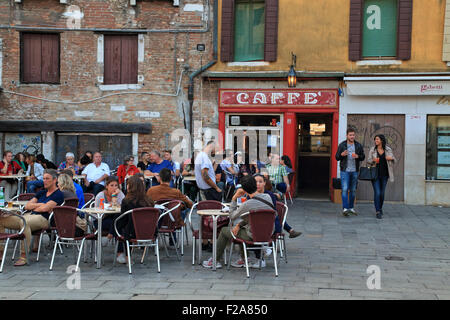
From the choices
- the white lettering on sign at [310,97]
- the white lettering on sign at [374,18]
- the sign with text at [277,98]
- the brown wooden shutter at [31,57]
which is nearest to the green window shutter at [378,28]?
the white lettering on sign at [374,18]

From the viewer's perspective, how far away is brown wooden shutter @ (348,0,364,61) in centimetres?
1389

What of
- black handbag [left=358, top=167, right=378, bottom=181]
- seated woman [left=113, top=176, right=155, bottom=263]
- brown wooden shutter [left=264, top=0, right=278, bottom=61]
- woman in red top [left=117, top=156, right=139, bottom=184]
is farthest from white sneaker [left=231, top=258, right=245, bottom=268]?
brown wooden shutter [left=264, top=0, right=278, bottom=61]

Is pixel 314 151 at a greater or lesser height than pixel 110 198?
greater

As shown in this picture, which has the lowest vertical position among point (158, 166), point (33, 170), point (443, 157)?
point (33, 170)

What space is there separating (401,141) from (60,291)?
10.5 metres

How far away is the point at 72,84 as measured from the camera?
48.7 ft

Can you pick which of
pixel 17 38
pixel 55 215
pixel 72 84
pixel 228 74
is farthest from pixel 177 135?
pixel 55 215

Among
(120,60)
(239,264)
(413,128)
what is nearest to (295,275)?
(239,264)

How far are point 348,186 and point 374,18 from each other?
5.05 metres

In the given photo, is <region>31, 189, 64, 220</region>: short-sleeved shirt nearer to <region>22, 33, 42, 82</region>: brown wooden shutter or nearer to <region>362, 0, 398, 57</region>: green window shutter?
<region>22, 33, 42, 82</region>: brown wooden shutter

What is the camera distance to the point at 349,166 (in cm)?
1188

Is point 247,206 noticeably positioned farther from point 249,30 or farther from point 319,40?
point 249,30

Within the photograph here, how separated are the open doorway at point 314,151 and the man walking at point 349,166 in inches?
143

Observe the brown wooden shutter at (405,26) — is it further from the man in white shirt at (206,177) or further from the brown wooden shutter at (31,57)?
the brown wooden shutter at (31,57)
